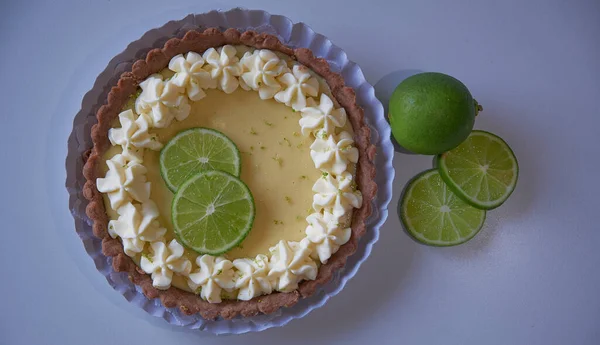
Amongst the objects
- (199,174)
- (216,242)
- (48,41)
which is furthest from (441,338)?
(48,41)

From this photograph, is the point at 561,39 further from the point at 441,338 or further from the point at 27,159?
the point at 27,159

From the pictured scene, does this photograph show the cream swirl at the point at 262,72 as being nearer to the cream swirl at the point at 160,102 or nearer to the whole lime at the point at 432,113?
the cream swirl at the point at 160,102

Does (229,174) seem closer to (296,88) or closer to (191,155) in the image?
(191,155)

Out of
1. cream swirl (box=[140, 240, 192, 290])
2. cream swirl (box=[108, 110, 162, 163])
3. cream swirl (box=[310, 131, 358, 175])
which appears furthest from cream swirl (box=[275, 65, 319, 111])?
cream swirl (box=[140, 240, 192, 290])

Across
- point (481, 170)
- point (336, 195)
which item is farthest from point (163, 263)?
point (481, 170)

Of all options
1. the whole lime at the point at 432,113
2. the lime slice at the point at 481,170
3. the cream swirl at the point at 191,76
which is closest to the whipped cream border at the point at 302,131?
the cream swirl at the point at 191,76

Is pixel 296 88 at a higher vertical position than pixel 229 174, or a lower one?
higher
